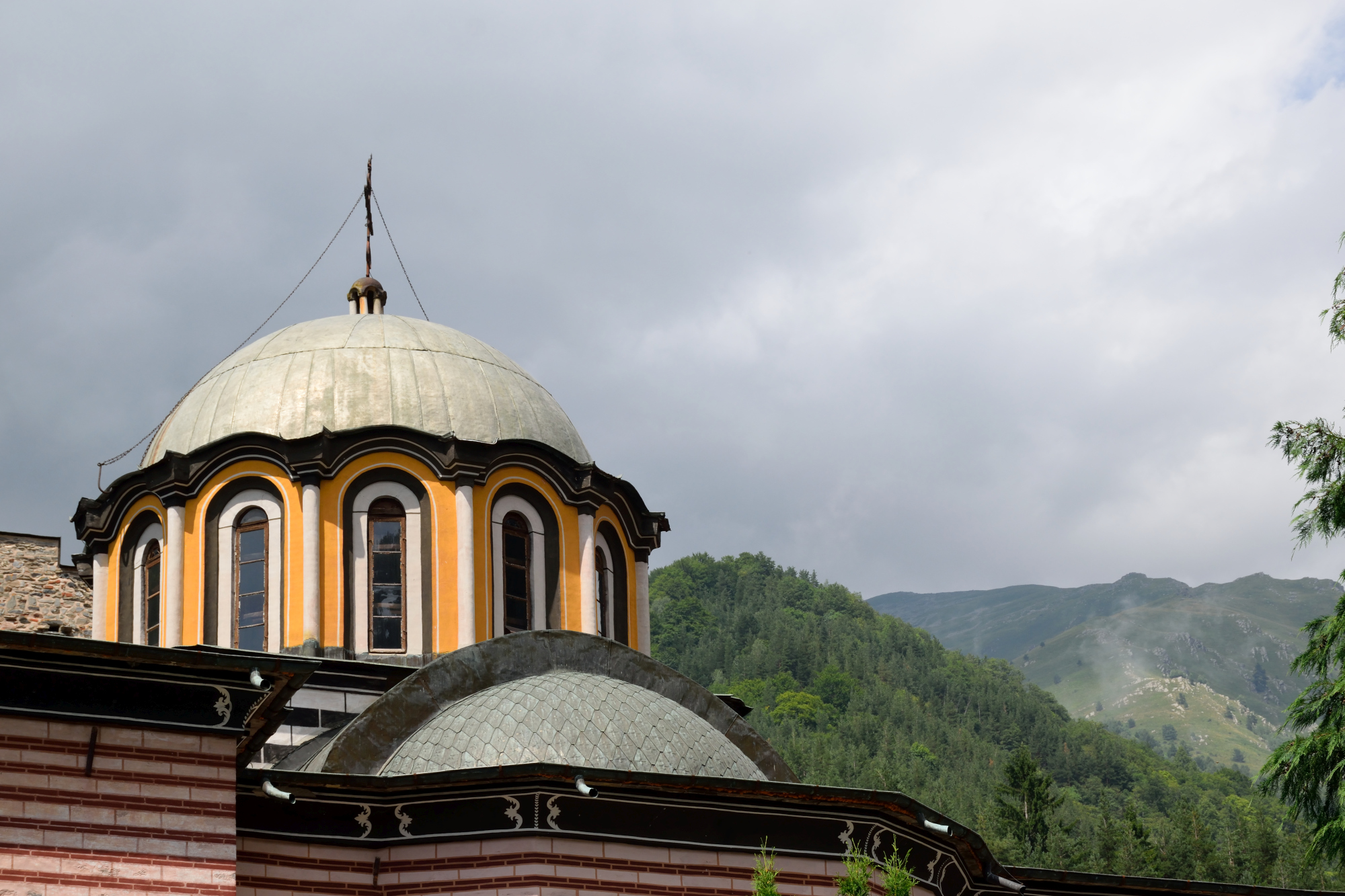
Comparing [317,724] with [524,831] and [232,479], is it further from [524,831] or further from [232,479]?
[524,831]

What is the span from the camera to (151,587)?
62.0 feet

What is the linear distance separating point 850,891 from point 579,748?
319 centimetres

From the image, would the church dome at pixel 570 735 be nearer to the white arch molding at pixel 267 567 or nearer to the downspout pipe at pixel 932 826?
the downspout pipe at pixel 932 826

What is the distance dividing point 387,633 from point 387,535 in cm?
114

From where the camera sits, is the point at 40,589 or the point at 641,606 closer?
the point at 641,606

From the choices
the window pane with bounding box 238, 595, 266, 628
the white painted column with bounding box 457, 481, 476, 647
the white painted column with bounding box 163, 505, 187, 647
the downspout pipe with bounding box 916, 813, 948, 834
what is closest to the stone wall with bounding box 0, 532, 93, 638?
the white painted column with bounding box 163, 505, 187, 647

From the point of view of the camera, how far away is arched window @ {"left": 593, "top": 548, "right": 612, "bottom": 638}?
64.6ft

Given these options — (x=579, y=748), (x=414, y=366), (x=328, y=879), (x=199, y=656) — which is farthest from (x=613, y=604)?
(x=199, y=656)

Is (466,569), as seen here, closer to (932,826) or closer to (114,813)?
(932,826)

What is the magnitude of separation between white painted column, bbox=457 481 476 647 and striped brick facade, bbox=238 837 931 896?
4598 mm

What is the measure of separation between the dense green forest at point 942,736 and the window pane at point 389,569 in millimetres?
43610

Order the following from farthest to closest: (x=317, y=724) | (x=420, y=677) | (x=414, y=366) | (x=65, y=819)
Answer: (x=414, y=366) → (x=317, y=724) → (x=420, y=677) → (x=65, y=819)

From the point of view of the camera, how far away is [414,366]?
19625 millimetres

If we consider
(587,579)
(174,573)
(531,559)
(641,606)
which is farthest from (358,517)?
(641,606)
